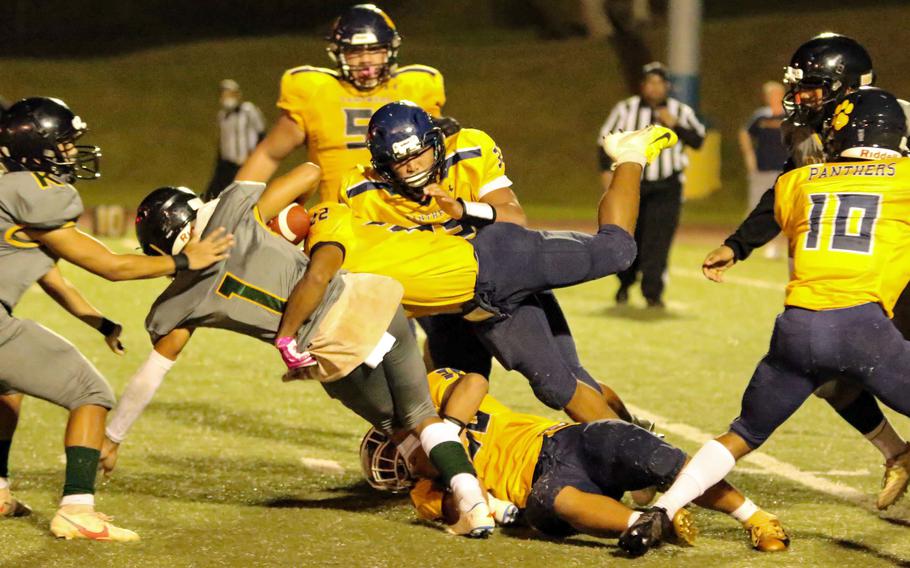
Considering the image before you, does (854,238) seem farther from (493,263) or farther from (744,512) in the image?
(493,263)

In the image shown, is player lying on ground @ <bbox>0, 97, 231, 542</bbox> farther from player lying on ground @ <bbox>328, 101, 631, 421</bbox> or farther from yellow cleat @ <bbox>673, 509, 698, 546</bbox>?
yellow cleat @ <bbox>673, 509, 698, 546</bbox>

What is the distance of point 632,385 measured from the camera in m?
7.68

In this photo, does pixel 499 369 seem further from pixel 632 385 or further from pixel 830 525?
pixel 830 525

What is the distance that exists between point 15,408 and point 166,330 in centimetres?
76

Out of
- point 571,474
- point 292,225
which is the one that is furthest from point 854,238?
point 292,225

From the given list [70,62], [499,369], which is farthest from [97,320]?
[70,62]

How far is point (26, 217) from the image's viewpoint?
4.52m

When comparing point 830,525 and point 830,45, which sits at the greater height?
point 830,45

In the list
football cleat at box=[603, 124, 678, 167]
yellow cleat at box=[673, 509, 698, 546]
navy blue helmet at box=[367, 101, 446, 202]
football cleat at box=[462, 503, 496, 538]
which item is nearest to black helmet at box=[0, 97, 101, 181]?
navy blue helmet at box=[367, 101, 446, 202]

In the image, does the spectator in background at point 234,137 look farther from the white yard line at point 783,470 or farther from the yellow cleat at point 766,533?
the yellow cleat at point 766,533

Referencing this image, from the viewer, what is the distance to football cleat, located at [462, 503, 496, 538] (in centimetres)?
450

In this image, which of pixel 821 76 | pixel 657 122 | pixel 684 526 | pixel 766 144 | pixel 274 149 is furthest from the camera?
pixel 766 144

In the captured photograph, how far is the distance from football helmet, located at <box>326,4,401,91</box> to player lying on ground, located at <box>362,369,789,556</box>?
1530 millimetres

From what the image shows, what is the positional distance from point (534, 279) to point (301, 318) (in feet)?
2.65
